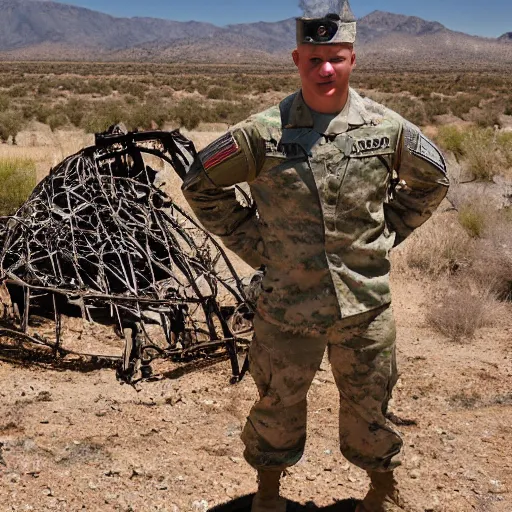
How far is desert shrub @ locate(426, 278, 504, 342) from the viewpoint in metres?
5.14

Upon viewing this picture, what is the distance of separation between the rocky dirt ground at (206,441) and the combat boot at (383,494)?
1.37ft

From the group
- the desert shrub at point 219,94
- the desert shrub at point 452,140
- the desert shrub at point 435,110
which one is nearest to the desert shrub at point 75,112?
the desert shrub at point 219,94

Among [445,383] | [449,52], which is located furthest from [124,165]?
[449,52]

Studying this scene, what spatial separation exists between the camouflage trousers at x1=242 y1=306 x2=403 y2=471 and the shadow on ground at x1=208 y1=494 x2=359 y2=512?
21.6 inches

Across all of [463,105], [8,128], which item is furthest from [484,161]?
[463,105]

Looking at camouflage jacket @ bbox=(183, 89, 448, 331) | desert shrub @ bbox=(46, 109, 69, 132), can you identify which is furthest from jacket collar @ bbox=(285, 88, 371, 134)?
desert shrub @ bbox=(46, 109, 69, 132)

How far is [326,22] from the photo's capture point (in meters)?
2.06

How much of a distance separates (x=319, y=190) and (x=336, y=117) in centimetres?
26

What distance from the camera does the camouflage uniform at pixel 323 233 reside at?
2162mm

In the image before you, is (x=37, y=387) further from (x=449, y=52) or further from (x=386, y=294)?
(x=449, y=52)

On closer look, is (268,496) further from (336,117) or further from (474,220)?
(474,220)

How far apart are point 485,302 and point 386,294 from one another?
345cm

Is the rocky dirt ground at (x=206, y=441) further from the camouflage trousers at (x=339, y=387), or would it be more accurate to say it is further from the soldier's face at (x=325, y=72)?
the soldier's face at (x=325, y=72)

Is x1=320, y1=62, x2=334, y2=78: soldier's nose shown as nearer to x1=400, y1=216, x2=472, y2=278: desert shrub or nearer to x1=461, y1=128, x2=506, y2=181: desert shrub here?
x1=400, y1=216, x2=472, y2=278: desert shrub
